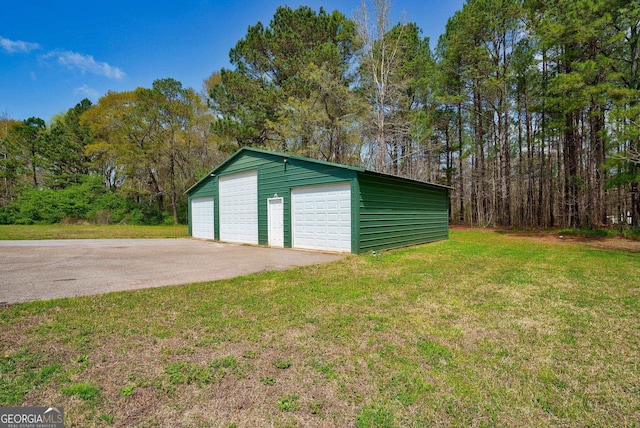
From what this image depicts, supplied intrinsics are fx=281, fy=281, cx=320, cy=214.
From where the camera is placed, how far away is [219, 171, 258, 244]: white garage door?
11.4m

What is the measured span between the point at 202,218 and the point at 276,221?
19.6 feet

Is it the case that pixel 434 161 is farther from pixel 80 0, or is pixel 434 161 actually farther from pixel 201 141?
pixel 80 0

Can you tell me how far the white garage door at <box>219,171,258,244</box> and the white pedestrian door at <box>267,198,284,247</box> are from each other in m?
0.88

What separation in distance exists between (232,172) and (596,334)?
473 inches

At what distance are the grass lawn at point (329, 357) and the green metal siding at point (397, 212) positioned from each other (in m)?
4.19

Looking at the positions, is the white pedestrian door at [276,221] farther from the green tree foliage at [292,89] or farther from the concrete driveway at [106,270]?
the green tree foliage at [292,89]

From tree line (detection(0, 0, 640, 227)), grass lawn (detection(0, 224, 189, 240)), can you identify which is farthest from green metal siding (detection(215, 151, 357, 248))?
tree line (detection(0, 0, 640, 227))

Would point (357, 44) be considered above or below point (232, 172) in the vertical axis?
above

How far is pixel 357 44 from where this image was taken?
15.8 m

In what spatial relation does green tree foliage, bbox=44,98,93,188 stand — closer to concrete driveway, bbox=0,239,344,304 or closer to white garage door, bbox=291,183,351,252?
concrete driveway, bbox=0,239,344,304

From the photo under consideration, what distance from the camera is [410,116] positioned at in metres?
17.7

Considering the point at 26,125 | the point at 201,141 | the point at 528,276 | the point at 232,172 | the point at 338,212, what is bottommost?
the point at 528,276

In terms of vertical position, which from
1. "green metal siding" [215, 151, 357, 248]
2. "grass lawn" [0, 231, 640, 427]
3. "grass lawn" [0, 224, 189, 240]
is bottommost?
"grass lawn" [0, 231, 640, 427]

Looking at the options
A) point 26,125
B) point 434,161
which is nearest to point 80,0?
point 434,161
